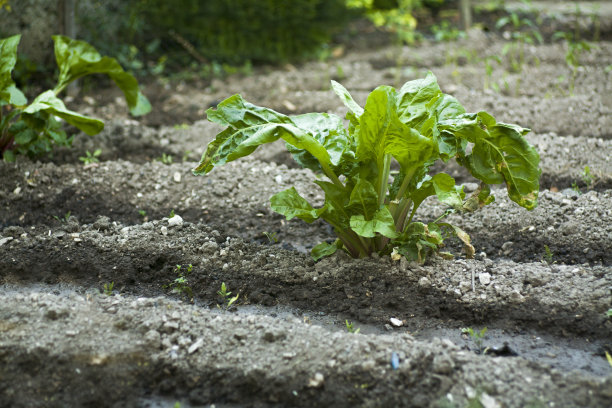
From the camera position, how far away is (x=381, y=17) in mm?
6238

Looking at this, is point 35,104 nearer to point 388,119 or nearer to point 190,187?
point 190,187

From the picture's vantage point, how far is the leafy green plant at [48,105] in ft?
11.9

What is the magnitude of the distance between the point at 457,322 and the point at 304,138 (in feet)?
3.37

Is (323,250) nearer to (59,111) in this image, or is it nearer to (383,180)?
(383,180)

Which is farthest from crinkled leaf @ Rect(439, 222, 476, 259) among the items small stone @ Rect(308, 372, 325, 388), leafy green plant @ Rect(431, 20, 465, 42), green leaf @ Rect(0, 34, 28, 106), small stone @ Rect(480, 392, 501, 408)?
leafy green plant @ Rect(431, 20, 465, 42)

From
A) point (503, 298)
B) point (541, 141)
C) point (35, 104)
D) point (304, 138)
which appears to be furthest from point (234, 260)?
point (541, 141)

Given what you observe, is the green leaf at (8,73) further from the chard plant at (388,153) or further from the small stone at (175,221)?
the chard plant at (388,153)

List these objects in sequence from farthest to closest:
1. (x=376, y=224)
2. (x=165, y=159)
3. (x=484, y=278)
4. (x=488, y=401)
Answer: (x=165, y=159) < (x=484, y=278) < (x=376, y=224) < (x=488, y=401)

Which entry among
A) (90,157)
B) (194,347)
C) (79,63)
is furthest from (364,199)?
(79,63)

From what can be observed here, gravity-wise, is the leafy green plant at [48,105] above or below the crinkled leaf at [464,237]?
above

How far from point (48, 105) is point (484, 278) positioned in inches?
102

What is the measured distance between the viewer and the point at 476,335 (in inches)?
98.1

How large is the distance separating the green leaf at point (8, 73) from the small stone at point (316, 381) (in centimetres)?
256

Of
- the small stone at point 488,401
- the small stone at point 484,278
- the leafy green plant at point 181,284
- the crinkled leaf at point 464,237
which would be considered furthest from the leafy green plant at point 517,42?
the small stone at point 488,401
